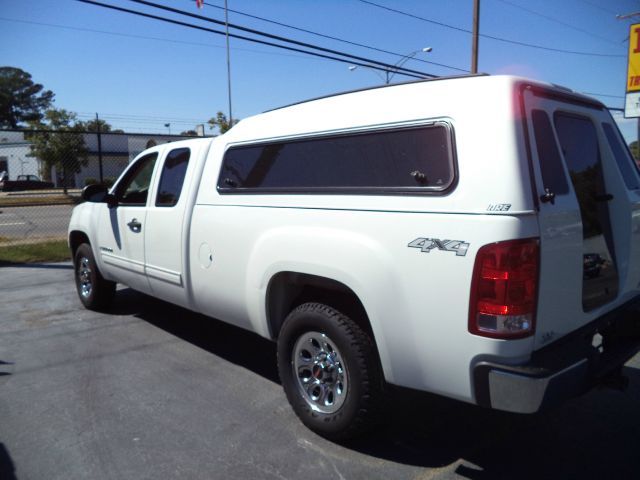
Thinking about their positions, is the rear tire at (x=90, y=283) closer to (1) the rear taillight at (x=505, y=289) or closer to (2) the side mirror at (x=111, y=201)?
(2) the side mirror at (x=111, y=201)

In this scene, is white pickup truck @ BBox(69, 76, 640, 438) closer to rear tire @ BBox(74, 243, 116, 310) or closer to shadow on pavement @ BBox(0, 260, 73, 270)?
rear tire @ BBox(74, 243, 116, 310)

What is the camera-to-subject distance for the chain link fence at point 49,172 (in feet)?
48.1

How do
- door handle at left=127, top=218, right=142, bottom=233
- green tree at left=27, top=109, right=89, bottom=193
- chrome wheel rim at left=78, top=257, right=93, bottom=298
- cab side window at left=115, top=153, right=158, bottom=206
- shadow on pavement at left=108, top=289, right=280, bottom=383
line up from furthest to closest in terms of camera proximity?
green tree at left=27, top=109, right=89, bottom=193 < chrome wheel rim at left=78, top=257, right=93, bottom=298 < cab side window at left=115, top=153, right=158, bottom=206 < door handle at left=127, top=218, right=142, bottom=233 < shadow on pavement at left=108, top=289, right=280, bottom=383

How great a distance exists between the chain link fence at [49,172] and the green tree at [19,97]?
146ft

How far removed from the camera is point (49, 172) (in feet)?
107

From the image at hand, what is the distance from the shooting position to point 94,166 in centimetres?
4116

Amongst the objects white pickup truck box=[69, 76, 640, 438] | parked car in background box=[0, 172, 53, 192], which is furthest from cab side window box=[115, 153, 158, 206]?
parked car in background box=[0, 172, 53, 192]

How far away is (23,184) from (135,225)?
41871 millimetres

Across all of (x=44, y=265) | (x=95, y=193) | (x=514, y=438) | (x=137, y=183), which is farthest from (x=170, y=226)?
(x=44, y=265)

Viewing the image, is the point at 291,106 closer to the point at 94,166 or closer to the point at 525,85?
the point at 525,85

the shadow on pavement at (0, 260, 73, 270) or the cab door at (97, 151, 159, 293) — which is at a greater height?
the cab door at (97, 151, 159, 293)

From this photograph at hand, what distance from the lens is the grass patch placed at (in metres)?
9.75

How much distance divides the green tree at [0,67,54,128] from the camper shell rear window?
9340 cm

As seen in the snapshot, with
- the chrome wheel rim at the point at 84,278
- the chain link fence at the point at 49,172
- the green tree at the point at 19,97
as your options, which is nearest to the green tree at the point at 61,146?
the chain link fence at the point at 49,172
